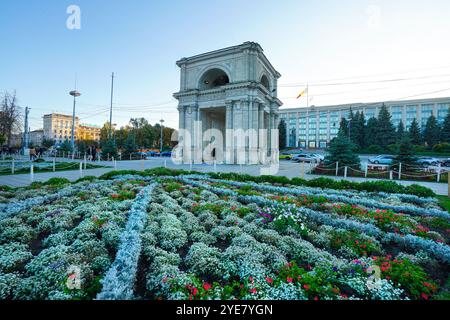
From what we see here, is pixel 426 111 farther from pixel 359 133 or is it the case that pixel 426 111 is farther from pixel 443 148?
pixel 443 148

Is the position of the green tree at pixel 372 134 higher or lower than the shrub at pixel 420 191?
higher

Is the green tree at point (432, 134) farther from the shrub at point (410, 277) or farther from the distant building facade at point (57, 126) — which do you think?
the distant building facade at point (57, 126)

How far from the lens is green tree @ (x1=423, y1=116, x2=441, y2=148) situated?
54094 millimetres

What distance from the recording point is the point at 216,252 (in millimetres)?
4023

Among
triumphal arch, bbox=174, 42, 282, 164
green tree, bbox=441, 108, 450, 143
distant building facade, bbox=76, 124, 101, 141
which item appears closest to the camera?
triumphal arch, bbox=174, 42, 282, 164

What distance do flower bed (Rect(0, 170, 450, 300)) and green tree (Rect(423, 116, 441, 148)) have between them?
67191 mm

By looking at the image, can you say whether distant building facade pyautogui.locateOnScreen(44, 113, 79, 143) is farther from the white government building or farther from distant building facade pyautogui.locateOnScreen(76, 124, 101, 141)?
the white government building

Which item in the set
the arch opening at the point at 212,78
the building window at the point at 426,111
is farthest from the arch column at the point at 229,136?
the building window at the point at 426,111

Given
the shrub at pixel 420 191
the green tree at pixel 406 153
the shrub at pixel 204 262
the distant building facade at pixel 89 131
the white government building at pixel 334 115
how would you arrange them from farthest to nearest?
1. the distant building facade at pixel 89 131
2. the white government building at pixel 334 115
3. the green tree at pixel 406 153
4. the shrub at pixel 420 191
5. the shrub at pixel 204 262

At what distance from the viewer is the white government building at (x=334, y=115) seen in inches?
3031

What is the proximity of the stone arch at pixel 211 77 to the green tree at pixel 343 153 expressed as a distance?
1802 cm

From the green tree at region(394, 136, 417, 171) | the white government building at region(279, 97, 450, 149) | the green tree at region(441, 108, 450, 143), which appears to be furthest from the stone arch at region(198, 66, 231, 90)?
the green tree at region(441, 108, 450, 143)

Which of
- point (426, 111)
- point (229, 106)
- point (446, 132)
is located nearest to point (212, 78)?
point (229, 106)
